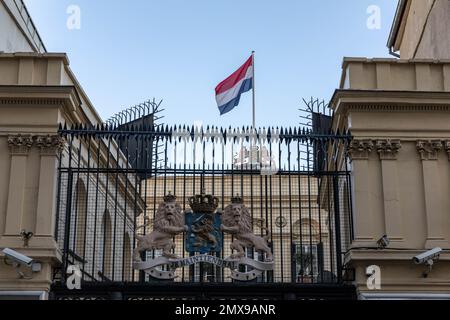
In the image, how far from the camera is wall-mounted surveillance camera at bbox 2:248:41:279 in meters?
17.6

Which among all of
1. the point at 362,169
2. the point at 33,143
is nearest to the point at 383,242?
the point at 362,169

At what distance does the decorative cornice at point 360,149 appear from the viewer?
19.2 m

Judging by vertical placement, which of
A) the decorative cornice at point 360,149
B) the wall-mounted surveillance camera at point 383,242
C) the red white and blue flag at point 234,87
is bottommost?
the wall-mounted surveillance camera at point 383,242

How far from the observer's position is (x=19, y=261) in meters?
17.7

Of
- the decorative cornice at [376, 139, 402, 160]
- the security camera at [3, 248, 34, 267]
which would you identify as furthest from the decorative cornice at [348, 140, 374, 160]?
the security camera at [3, 248, 34, 267]

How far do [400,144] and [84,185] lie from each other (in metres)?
7.94

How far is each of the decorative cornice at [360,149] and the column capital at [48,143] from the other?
6454 millimetres

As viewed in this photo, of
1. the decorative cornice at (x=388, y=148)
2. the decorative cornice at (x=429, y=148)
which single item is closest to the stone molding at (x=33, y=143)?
the decorative cornice at (x=388, y=148)

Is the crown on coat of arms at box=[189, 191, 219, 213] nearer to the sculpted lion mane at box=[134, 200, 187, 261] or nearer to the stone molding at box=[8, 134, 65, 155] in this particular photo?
the sculpted lion mane at box=[134, 200, 187, 261]

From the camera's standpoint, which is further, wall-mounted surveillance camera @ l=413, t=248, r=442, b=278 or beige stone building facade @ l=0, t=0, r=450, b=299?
beige stone building facade @ l=0, t=0, r=450, b=299

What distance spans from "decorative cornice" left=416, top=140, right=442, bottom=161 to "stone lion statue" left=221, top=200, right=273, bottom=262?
13.1ft

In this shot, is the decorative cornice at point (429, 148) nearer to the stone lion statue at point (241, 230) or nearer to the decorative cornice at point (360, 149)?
the decorative cornice at point (360, 149)
